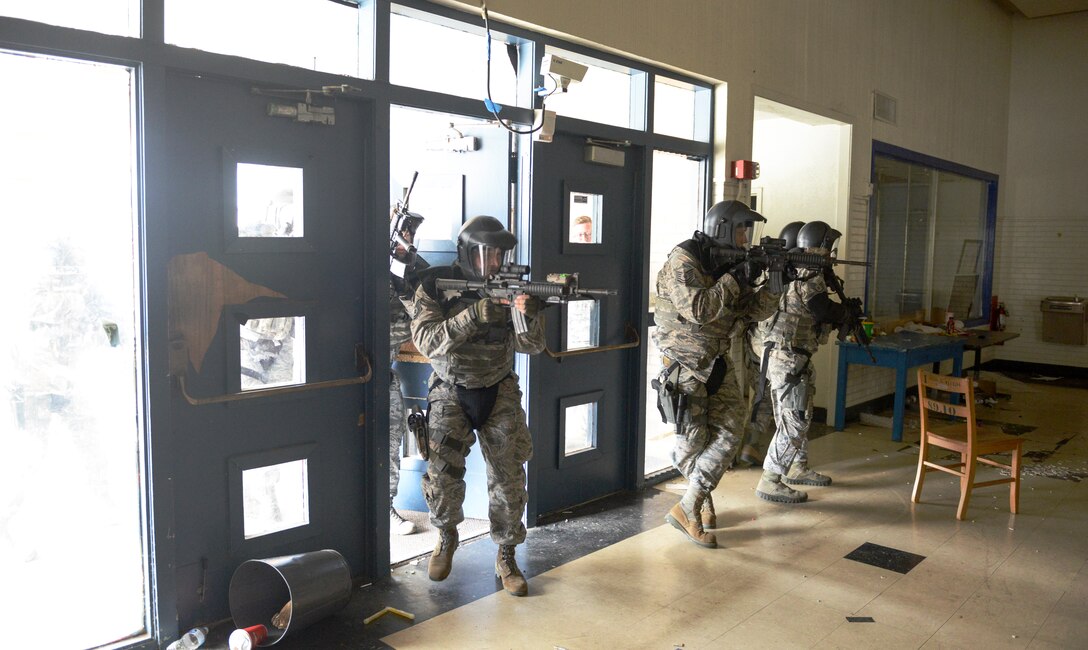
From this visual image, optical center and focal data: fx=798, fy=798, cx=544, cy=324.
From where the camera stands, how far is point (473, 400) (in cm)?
360

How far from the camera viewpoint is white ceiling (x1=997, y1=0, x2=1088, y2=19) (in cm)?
972

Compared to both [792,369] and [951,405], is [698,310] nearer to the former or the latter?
[792,369]

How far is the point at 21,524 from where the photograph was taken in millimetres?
2811

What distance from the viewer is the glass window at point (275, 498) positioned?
10.8 feet

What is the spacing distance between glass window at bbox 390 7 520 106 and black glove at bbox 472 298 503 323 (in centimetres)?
113

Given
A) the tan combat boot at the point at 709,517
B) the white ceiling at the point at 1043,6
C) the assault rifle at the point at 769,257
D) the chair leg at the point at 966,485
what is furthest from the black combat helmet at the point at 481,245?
the white ceiling at the point at 1043,6

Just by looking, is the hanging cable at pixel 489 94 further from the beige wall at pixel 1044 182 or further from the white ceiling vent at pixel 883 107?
the beige wall at pixel 1044 182

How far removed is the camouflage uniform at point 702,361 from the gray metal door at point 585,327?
1.92ft

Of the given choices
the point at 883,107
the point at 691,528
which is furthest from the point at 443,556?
the point at 883,107

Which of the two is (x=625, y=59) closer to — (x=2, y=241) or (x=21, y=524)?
(x=2, y=241)

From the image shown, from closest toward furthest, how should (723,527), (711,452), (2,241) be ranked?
(2,241)
(711,452)
(723,527)

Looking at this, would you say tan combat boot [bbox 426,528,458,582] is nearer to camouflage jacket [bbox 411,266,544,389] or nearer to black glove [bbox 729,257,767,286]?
camouflage jacket [bbox 411,266,544,389]

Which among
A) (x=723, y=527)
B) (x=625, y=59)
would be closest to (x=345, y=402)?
(x=723, y=527)

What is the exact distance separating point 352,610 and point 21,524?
1275 millimetres
